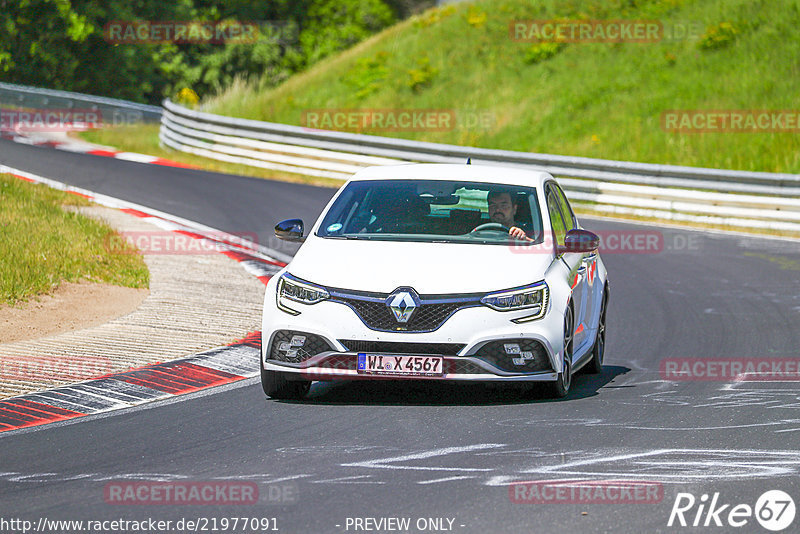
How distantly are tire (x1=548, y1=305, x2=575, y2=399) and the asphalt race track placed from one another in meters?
0.10

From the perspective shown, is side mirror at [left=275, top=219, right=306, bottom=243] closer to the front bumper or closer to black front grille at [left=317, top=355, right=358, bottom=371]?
the front bumper

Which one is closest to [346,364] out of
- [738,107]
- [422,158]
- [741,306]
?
[741,306]

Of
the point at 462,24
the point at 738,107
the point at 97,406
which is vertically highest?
the point at 462,24

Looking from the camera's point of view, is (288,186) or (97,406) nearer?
(97,406)

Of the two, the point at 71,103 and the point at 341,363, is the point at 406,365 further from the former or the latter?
the point at 71,103

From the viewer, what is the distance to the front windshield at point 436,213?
376 inches

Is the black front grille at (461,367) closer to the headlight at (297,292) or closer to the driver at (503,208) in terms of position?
the headlight at (297,292)

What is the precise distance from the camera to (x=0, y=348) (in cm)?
1065

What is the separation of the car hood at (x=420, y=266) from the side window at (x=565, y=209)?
1398 millimetres

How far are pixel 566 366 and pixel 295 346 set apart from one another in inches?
74.1

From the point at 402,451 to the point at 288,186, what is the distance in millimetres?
18290

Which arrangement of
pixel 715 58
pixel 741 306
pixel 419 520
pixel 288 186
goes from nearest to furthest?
pixel 419 520, pixel 741 306, pixel 288 186, pixel 715 58

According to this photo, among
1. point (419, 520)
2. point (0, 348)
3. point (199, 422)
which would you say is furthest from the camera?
point (0, 348)

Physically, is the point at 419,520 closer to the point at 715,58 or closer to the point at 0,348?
the point at 0,348
